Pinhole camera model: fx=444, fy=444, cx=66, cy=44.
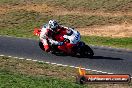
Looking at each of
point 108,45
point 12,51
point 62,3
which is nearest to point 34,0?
point 62,3

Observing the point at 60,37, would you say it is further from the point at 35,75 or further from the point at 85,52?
the point at 35,75

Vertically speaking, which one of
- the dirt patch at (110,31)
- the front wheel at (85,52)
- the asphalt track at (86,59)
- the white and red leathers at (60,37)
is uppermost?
the white and red leathers at (60,37)

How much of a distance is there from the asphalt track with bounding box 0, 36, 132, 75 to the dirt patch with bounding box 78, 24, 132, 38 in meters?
7.78

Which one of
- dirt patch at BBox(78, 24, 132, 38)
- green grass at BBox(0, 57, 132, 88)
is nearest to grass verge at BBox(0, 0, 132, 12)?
dirt patch at BBox(78, 24, 132, 38)

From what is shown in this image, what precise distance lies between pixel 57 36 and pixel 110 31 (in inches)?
474

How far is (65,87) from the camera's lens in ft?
57.7

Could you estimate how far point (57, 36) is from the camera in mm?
25016

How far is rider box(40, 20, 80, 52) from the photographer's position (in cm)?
2442

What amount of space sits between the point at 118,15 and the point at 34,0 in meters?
9.15

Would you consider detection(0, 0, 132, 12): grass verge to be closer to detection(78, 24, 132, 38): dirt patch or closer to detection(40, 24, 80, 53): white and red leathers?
detection(78, 24, 132, 38): dirt patch

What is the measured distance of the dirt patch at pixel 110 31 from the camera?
35219 millimetres

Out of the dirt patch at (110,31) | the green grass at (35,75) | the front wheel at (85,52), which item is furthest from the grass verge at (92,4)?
the green grass at (35,75)

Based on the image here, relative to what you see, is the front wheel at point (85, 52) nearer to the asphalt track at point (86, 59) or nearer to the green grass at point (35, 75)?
the asphalt track at point (86, 59)

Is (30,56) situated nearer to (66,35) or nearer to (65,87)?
(66,35)
